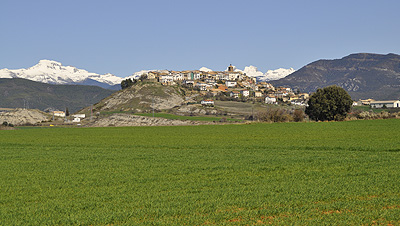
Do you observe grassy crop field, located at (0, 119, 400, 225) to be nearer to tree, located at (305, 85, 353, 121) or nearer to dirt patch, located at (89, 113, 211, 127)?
tree, located at (305, 85, 353, 121)

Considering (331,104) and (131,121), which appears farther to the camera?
(131,121)

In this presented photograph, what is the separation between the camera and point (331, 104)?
10412 cm

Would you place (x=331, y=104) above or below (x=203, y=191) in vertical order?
above

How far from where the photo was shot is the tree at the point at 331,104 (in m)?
104

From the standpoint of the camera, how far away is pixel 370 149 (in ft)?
114

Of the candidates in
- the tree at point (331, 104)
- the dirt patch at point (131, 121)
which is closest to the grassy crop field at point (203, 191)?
the tree at point (331, 104)

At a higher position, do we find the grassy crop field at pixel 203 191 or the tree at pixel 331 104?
the tree at pixel 331 104

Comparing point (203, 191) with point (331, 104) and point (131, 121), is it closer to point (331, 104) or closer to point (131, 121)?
point (331, 104)

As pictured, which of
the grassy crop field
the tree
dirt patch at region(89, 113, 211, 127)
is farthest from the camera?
dirt patch at region(89, 113, 211, 127)

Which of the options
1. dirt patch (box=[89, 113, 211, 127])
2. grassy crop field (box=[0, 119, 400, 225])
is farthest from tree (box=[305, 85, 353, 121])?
grassy crop field (box=[0, 119, 400, 225])

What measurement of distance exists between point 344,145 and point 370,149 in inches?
144

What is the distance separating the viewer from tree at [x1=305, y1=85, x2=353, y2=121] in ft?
342

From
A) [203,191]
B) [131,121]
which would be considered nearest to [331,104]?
[131,121]

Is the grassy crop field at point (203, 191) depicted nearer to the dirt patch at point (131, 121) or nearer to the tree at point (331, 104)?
the tree at point (331, 104)
